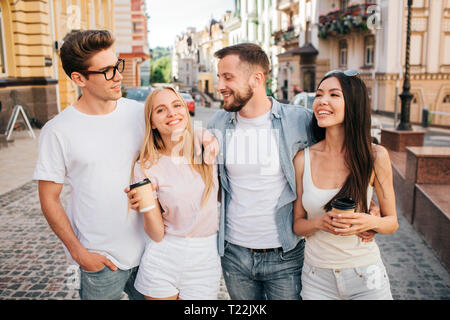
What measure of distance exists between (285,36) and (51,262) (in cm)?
3810

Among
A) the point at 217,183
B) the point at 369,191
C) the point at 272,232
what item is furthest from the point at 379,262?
the point at 217,183

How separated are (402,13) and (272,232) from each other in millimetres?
25785

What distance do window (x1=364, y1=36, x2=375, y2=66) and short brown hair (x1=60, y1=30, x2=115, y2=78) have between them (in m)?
28.1

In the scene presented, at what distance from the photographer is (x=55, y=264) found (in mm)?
5066

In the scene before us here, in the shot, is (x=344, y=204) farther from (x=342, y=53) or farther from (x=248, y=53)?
(x=342, y=53)

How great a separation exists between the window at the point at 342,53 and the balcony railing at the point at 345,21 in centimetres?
111

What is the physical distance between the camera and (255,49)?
2861mm

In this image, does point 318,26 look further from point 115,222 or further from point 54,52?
point 115,222

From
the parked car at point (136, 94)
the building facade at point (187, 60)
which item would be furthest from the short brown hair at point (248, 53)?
the building facade at point (187, 60)

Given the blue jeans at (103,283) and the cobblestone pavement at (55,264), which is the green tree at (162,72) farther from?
the blue jeans at (103,283)

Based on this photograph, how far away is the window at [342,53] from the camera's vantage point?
104 feet

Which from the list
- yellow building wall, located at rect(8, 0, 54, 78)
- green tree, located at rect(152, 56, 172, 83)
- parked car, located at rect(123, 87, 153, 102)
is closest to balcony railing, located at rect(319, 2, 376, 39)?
parked car, located at rect(123, 87, 153, 102)

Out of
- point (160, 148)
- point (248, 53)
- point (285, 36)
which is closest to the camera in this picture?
point (160, 148)

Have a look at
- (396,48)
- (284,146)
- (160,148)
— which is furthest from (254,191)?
(396,48)
